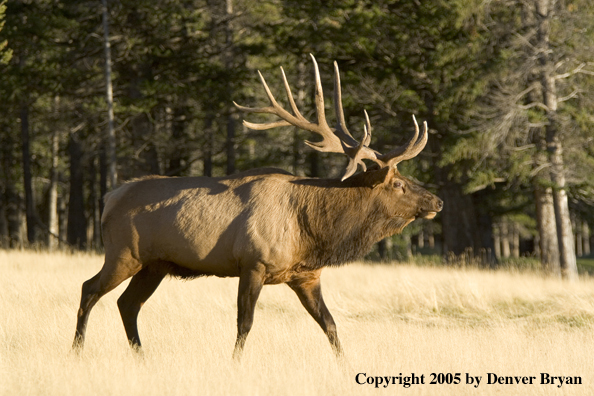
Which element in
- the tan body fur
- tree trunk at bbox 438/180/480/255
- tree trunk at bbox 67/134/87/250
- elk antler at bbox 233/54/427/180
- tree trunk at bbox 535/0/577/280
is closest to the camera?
the tan body fur

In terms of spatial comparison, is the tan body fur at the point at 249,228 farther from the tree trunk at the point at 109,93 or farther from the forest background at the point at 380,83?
the tree trunk at the point at 109,93

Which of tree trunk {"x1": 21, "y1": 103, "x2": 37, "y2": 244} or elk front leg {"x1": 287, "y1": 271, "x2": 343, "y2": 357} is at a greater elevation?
tree trunk {"x1": 21, "y1": 103, "x2": 37, "y2": 244}

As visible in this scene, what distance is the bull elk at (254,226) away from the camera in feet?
21.6

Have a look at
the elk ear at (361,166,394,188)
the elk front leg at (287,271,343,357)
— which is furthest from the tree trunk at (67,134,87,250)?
the elk ear at (361,166,394,188)

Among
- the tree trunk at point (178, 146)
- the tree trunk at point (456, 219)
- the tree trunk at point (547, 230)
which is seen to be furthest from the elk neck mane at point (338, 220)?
the tree trunk at point (178, 146)

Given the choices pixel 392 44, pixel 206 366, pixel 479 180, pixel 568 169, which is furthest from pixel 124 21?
pixel 206 366

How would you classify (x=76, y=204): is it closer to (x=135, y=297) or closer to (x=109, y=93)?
(x=109, y=93)

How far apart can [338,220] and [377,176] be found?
0.59m

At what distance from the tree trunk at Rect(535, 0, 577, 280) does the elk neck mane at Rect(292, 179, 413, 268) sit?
871cm

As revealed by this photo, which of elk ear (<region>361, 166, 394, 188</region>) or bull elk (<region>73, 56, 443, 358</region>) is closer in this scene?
bull elk (<region>73, 56, 443, 358</region>)

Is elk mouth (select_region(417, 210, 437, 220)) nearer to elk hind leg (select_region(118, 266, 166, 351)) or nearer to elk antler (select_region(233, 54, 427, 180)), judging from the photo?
elk antler (select_region(233, 54, 427, 180))

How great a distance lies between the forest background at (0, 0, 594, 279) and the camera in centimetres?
1491

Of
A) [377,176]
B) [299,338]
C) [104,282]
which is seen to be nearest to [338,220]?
[377,176]

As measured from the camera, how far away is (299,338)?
7.30 meters
